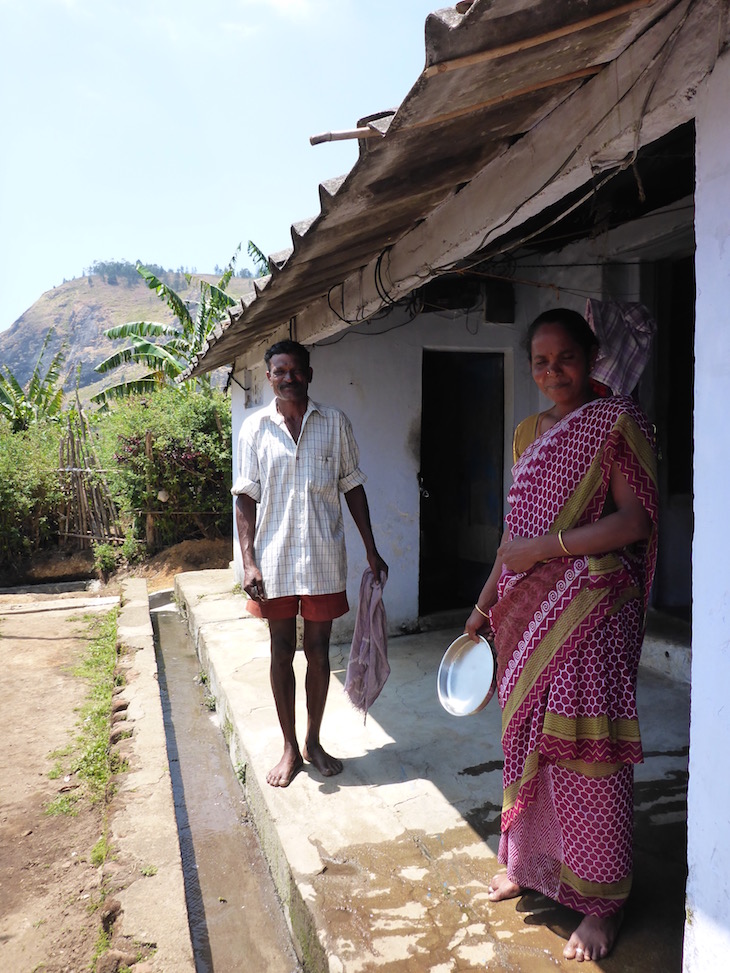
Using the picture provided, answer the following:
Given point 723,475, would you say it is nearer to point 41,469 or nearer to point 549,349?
point 549,349

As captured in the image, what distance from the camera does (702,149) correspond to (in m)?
1.57

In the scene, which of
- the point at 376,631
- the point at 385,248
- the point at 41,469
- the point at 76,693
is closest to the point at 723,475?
the point at 376,631

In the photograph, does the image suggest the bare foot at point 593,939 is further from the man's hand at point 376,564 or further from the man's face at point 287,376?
the man's face at point 287,376

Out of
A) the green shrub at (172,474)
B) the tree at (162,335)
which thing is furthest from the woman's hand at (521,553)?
the tree at (162,335)

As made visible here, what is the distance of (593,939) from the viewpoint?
2.05m

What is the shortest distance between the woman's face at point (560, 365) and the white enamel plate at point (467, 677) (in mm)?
918

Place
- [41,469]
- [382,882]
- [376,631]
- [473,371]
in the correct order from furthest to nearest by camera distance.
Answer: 1. [41,469]
2. [473,371]
3. [376,631]
4. [382,882]

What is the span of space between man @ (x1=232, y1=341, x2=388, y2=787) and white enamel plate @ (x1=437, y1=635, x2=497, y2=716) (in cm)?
79

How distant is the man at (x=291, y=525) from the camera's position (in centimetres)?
319

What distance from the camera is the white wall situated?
152 cm

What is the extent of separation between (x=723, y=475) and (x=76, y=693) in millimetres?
4941

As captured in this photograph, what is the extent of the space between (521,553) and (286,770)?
177cm

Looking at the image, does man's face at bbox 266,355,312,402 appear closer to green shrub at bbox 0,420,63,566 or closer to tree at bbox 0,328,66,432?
green shrub at bbox 0,420,63,566

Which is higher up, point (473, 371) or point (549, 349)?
point (473, 371)
